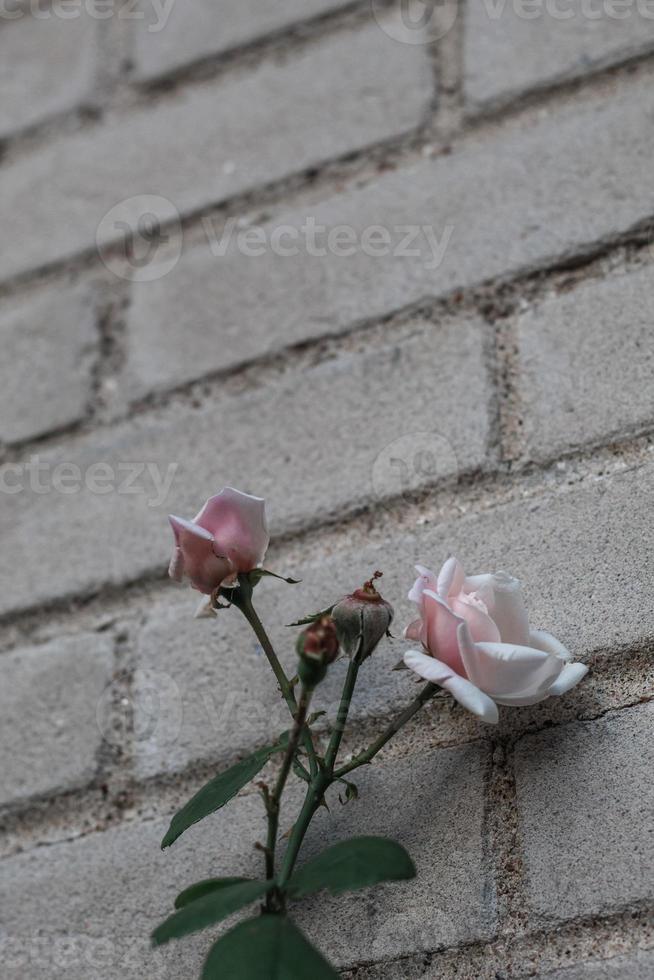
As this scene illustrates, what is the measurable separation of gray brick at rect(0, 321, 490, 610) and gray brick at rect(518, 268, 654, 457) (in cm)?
4

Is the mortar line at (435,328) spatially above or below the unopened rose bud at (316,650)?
above

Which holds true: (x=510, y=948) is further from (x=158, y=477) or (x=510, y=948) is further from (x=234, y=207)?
(x=234, y=207)

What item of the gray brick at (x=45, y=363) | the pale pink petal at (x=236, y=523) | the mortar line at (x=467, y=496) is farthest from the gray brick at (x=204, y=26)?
the pale pink petal at (x=236, y=523)

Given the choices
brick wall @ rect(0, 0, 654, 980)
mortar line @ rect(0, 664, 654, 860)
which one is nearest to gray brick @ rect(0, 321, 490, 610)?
brick wall @ rect(0, 0, 654, 980)

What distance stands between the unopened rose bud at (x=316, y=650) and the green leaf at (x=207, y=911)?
109 mm

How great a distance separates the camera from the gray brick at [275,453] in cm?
80

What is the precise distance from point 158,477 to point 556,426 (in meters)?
0.34

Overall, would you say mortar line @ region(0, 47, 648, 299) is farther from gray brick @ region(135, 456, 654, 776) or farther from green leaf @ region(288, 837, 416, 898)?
green leaf @ region(288, 837, 416, 898)

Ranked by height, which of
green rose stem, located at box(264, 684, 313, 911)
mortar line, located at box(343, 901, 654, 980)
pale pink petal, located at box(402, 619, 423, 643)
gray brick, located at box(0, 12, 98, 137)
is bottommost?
mortar line, located at box(343, 901, 654, 980)

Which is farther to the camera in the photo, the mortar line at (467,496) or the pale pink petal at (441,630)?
the mortar line at (467,496)

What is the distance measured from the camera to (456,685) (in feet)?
1.75

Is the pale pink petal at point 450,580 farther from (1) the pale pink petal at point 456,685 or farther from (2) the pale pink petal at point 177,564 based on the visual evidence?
(2) the pale pink petal at point 177,564

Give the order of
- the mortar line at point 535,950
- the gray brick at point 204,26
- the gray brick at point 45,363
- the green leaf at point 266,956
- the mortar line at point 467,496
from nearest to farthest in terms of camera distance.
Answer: the green leaf at point 266,956, the mortar line at point 535,950, the mortar line at point 467,496, the gray brick at point 45,363, the gray brick at point 204,26

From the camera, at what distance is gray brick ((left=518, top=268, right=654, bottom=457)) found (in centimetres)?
73
